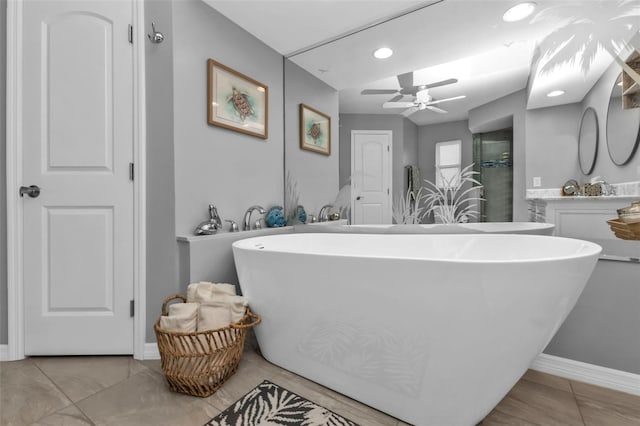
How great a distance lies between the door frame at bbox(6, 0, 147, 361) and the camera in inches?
66.1

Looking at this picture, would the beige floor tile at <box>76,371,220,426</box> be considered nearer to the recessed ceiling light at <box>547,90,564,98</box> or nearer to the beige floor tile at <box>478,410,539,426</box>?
the beige floor tile at <box>478,410,539,426</box>

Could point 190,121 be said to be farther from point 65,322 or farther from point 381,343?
point 381,343

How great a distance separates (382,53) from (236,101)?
41.7 inches

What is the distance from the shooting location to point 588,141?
1.47 metres

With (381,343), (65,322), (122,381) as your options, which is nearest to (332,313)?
(381,343)

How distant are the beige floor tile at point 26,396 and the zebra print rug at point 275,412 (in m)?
0.73

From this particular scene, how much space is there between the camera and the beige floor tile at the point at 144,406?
1222mm

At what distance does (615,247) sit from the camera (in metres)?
1.41

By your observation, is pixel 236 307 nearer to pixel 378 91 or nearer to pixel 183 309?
pixel 183 309

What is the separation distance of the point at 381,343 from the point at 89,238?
5.48ft

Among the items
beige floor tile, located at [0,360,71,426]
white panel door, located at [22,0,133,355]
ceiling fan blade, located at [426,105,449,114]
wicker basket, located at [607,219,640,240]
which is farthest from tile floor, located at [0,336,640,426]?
ceiling fan blade, located at [426,105,449,114]

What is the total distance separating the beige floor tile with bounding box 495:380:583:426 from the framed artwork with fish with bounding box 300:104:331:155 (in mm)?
1822

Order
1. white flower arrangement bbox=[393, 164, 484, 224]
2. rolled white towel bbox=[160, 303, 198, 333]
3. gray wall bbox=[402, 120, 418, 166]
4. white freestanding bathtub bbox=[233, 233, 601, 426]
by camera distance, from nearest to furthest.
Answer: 1. white freestanding bathtub bbox=[233, 233, 601, 426]
2. rolled white towel bbox=[160, 303, 198, 333]
3. white flower arrangement bbox=[393, 164, 484, 224]
4. gray wall bbox=[402, 120, 418, 166]

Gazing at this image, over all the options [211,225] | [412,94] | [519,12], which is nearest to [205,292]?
[211,225]
